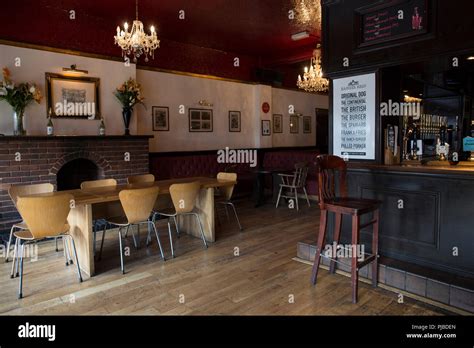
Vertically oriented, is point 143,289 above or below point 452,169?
below

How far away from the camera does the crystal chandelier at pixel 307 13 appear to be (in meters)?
5.30

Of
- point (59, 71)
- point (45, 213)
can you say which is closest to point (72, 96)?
point (59, 71)

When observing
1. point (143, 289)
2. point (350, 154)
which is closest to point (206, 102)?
point (350, 154)

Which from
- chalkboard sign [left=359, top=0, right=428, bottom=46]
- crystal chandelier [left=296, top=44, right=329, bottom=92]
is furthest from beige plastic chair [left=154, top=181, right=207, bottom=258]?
crystal chandelier [left=296, top=44, right=329, bottom=92]

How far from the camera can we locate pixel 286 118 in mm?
9875

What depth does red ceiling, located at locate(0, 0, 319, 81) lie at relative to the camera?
209 inches

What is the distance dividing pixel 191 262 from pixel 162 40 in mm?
4859

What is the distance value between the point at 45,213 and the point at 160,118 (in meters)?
4.20

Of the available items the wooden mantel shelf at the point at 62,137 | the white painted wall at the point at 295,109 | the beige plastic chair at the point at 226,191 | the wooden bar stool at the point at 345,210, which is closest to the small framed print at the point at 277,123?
the white painted wall at the point at 295,109

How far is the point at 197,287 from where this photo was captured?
10.7ft

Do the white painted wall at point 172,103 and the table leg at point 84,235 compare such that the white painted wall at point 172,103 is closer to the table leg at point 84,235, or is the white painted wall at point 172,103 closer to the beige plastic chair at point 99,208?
the beige plastic chair at point 99,208

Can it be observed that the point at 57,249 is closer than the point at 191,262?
No

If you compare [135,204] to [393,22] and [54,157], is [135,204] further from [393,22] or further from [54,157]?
[393,22]
